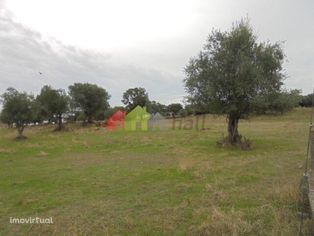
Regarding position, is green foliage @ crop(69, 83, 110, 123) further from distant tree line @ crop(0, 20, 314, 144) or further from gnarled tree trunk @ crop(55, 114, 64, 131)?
distant tree line @ crop(0, 20, 314, 144)

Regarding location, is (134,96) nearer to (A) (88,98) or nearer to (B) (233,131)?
(A) (88,98)

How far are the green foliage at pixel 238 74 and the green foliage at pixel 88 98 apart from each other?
4463 centimetres

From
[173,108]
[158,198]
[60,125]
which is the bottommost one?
[158,198]

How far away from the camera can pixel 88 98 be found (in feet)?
212

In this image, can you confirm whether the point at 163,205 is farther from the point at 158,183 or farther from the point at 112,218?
the point at 158,183

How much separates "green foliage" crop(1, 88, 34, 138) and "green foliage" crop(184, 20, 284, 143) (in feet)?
86.1

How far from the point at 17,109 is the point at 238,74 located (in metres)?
29.9

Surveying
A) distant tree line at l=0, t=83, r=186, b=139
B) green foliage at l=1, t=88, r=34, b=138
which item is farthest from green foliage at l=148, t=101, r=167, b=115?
green foliage at l=1, t=88, r=34, b=138

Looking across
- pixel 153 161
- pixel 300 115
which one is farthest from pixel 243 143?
pixel 300 115

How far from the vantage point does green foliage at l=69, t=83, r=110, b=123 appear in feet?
207

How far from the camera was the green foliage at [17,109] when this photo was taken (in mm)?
39531

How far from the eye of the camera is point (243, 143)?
20859 mm

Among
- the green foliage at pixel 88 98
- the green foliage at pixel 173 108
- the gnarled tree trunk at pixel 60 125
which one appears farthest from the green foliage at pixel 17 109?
the green foliage at pixel 173 108

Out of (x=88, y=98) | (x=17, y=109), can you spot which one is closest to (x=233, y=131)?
(x=17, y=109)
